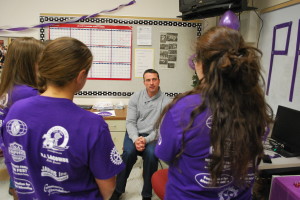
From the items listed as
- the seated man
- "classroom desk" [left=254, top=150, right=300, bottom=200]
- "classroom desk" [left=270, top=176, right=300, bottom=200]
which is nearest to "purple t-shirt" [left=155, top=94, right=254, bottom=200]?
"classroom desk" [left=270, top=176, right=300, bottom=200]

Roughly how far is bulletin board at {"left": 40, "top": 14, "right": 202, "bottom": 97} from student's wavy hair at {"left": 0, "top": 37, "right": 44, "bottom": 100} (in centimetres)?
182

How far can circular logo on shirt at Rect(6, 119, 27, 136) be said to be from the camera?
811mm

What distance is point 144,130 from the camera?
2443 mm

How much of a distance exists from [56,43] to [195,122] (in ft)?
1.81

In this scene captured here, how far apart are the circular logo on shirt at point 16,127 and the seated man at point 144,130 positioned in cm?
148

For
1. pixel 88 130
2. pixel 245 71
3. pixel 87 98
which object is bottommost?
pixel 87 98

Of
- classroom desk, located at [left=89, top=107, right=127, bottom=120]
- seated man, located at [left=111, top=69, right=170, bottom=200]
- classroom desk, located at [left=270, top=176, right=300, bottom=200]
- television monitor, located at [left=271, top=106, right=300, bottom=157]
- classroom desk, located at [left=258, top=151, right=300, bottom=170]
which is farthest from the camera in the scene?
classroom desk, located at [left=89, top=107, right=127, bottom=120]

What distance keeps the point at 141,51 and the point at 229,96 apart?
2.39 m

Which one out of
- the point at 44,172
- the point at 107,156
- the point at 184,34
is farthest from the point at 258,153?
the point at 184,34

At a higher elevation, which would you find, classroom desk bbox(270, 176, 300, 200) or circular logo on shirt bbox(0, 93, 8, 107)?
circular logo on shirt bbox(0, 93, 8, 107)

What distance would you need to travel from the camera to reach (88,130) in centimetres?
80

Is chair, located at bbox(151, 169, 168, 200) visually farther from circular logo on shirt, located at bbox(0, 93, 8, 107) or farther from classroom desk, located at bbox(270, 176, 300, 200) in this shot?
circular logo on shirt, located at bbox(0, 93, 8, 107)

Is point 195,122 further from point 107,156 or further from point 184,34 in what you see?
point 184,34

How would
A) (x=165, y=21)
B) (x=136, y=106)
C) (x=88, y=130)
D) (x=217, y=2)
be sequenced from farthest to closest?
(x=165, y=21)
(x=136, y=106)
(x=217, y=2)
(x=88, y=130)
